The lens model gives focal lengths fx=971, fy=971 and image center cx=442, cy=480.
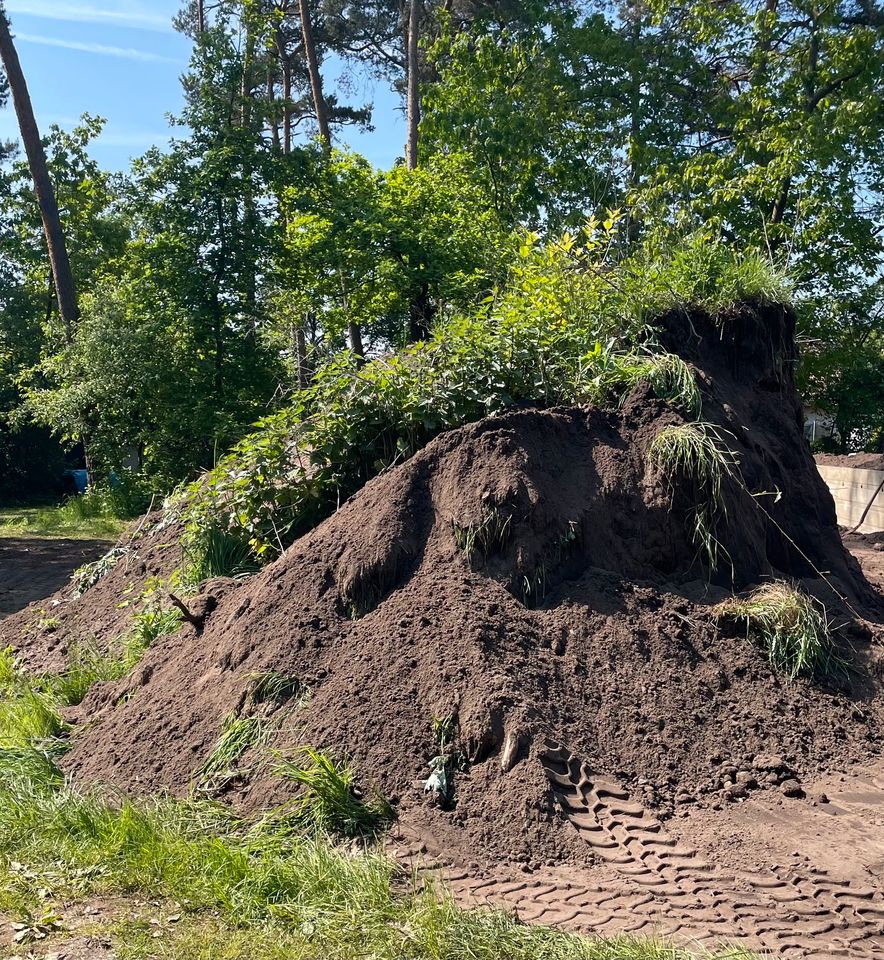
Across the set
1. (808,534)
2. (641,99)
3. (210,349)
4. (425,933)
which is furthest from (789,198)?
(425,933)

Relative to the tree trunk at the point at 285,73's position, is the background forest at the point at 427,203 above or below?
below

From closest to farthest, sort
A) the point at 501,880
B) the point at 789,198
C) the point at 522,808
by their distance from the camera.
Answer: the point at 501,880 → the point at 522,808 → the point at 789,198

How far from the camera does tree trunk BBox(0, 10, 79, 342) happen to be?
18.2m

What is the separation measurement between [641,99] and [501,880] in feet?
63.7

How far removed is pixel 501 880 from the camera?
398cm

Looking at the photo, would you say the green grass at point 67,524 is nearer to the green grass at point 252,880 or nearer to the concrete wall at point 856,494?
the concrete wall at point 856,494

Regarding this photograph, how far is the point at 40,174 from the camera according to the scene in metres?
18.8

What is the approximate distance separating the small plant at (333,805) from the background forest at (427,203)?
299 inches

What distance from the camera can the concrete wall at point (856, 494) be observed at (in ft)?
44.2

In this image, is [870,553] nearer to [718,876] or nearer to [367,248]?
[718,876]

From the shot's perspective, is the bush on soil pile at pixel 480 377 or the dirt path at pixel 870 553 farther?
the dirt path at pixel 870 553

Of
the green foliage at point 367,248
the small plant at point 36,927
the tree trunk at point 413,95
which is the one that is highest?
the tree trunk at point 413,95

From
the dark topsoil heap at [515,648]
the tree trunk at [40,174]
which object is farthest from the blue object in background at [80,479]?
the dark topsoil heap at [515,648]

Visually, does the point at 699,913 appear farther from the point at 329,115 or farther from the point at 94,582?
the point at 329,115
